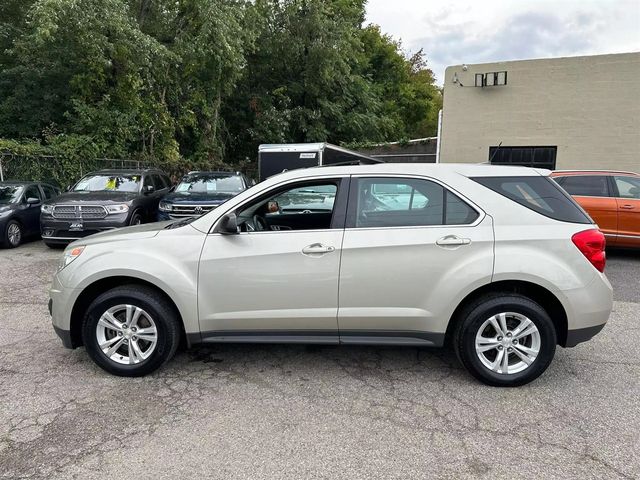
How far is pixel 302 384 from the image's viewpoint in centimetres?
364

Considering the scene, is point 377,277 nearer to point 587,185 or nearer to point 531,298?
point 531,298

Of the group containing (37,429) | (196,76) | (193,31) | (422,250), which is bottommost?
(37,429)

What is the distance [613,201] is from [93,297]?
8.54m

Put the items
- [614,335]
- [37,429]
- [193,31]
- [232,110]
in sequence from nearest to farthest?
[37,429]
[614,335]
[193,31]
[232,110]

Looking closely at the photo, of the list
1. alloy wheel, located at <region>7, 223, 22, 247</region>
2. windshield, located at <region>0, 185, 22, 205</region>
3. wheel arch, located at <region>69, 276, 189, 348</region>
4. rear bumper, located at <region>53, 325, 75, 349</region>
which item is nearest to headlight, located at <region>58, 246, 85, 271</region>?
wheel arch, located at <region>69, 276, 189, 348</region>

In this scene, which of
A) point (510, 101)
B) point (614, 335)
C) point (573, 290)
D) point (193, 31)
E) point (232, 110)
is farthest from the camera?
point (232, 110)

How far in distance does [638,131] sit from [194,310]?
14.2 metres

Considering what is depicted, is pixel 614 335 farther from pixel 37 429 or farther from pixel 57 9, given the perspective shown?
pixel 57 9

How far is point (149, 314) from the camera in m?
3.64

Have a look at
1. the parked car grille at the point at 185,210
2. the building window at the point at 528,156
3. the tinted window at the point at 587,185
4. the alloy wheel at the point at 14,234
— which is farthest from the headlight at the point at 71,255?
the building window at the point at 528,156

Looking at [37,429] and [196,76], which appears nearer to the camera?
[37,429]

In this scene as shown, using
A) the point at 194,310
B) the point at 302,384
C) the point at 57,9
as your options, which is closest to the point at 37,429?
the point at 194,310

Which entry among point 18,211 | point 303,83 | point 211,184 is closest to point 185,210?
point 211,184

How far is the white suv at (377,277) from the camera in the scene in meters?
3.48
